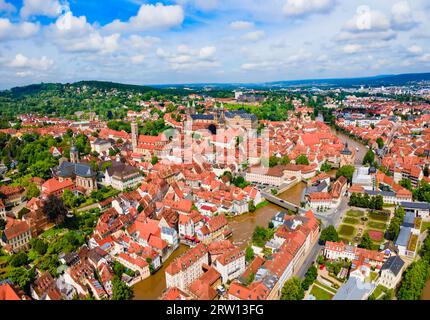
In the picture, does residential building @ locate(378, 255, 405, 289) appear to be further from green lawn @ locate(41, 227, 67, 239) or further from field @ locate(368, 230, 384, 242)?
green lawn @ locate(41, 227, 67, 239)

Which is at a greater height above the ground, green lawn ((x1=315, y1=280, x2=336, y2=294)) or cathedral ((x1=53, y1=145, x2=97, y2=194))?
cathedral ((x1=53, y1=145, x2=97, y2=194))

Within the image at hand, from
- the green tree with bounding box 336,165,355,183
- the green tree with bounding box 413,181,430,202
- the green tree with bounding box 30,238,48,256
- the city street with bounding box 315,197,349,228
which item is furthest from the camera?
the green tree with bounding box 336,165,355,183

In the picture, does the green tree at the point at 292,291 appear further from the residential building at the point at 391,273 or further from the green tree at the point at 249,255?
the residential building at the point at 391,273

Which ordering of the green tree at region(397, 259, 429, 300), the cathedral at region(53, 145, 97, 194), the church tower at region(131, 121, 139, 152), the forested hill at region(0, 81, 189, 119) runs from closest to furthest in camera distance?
the green tree at region(397, 259, 429, 300), the cathedral at region(53, 145, 97, 194), the church tower at region(131, 121, 139, 152), the forested hill at region(0, 81, 189, 119)

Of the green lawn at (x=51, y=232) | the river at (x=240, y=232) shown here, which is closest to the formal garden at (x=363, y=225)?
the river at (x=240, y=232)

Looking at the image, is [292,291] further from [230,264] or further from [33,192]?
[33,192]

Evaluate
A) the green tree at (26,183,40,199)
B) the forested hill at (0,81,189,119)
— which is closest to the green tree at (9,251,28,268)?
the green tree at (26,183,40,199)
